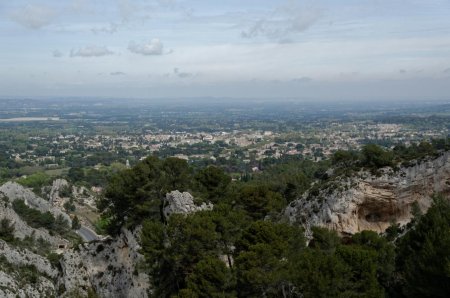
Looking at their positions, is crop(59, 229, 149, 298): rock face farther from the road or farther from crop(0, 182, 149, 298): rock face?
the road

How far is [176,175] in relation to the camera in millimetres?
37750

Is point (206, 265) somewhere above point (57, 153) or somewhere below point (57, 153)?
above

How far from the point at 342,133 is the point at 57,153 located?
11772 cm

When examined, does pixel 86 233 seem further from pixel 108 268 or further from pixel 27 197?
pixel 108 268

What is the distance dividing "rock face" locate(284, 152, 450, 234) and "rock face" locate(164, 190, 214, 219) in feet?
25.2

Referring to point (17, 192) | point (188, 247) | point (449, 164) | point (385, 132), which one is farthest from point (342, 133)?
point (188, 247)

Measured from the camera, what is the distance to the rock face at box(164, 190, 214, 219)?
1256 inches

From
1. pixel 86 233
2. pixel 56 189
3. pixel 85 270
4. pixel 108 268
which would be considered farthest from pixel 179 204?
pixel 56 189

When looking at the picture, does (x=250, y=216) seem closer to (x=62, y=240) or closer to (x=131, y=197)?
(x=131, y=197)

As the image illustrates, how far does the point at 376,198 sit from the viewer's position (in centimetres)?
3419

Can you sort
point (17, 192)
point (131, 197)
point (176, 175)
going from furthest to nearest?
point (17, 192), point (176, 175), point (131, 197)

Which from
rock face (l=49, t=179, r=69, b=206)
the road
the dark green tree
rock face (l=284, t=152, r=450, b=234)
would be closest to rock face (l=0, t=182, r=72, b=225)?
the road

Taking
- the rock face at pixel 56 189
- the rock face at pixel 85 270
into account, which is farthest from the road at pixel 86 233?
the rock face at pixel 85 270

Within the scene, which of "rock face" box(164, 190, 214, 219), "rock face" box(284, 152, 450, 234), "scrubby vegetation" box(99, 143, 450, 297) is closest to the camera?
"scrubby vegetation" box(99, 143, 450, 297)
